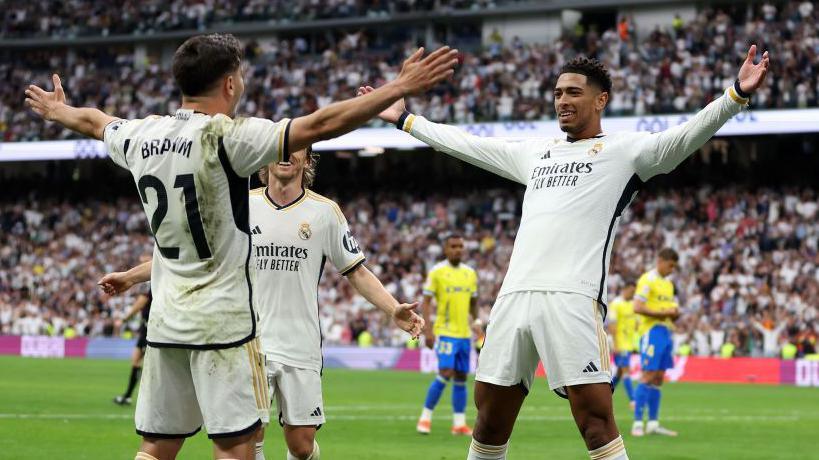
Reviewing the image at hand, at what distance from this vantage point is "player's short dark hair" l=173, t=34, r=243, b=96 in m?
5.82

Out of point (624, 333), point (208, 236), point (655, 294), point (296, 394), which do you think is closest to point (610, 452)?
point (296, 394)

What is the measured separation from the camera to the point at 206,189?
577 cm

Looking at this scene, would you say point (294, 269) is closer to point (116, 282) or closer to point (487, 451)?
point (116, 282)

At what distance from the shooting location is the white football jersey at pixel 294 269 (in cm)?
856

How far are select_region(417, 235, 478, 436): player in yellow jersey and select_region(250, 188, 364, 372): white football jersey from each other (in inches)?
296

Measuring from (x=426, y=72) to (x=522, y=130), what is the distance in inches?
1292

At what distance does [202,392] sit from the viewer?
228 inches

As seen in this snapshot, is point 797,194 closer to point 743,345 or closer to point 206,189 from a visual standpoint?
point 743,345

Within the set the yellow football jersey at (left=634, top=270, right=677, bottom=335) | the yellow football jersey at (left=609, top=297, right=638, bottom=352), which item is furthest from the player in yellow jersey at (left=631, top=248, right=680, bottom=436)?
the yellow football jersey at (left=609, top=297, right=638, bottom=352)

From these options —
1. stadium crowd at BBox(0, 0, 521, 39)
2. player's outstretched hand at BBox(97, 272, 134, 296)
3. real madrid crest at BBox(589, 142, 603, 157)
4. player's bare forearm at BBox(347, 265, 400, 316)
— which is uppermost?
stadium crowd at BBox(0, 0, 521, 39)

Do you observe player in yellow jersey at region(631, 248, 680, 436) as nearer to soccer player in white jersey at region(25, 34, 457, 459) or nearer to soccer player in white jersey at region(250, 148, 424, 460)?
soccer player in white jersey at region(250, 148, 424, 460)

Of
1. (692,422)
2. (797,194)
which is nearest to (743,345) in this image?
(797,194)

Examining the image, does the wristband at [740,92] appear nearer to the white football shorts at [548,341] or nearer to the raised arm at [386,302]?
the white football shorts at [548,341]

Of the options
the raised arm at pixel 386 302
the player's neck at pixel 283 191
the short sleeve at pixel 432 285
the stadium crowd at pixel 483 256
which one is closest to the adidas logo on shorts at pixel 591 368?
the raised arm at pixel 386 302
